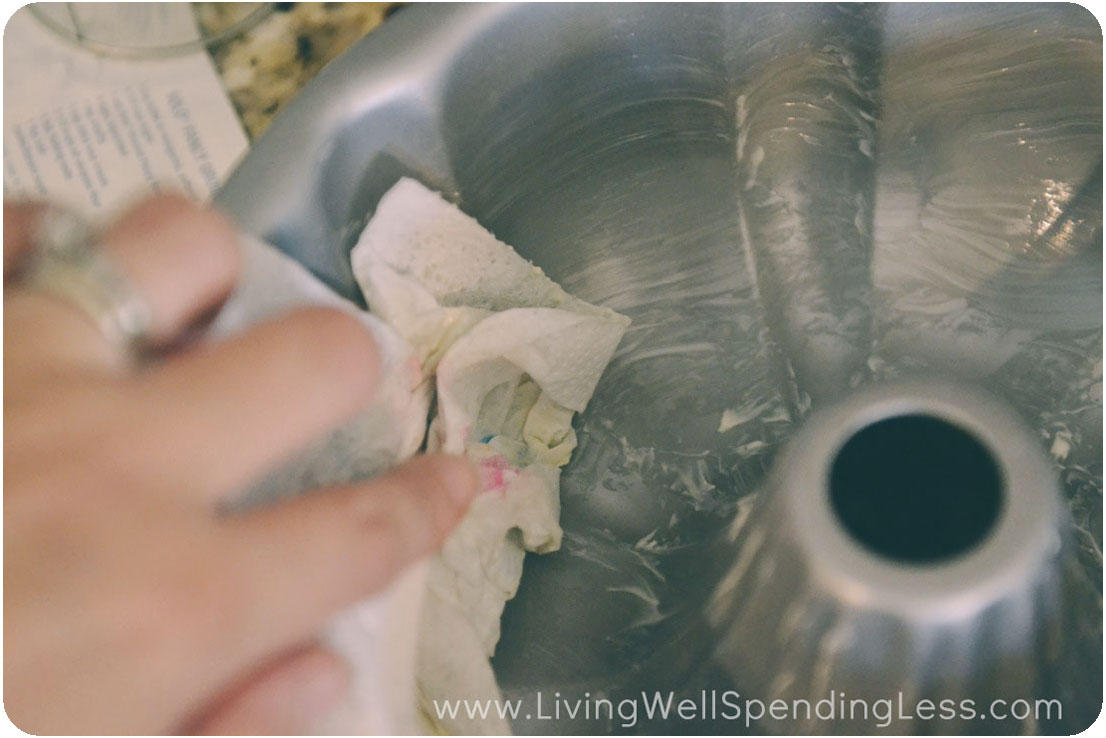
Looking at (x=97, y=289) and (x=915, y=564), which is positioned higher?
(x=97, y=289)

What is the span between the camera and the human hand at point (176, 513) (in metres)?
0.17

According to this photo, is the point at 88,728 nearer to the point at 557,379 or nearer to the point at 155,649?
the point at 155,649

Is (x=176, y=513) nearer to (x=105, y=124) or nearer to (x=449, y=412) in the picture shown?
(x=449, y=412)

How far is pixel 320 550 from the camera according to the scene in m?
0.19

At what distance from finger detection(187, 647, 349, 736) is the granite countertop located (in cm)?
20

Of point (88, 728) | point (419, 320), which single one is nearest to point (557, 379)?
point (419, 320)

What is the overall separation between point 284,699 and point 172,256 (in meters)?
0.09

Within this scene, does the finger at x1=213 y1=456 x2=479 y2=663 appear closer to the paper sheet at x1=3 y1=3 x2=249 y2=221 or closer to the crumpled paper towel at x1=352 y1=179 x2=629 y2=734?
the crumpled paper towel at x1=352 y1=179 x2=629 y2=734

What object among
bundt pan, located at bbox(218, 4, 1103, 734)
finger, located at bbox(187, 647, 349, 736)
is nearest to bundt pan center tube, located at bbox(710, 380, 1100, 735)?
bundt pan, located at bbox(218, 4, 1103, 734)

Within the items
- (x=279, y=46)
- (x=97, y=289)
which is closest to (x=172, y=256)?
(x=97, y=289)

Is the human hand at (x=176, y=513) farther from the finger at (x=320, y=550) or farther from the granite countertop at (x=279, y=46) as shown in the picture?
the granite countertop at (x=279, y=46)

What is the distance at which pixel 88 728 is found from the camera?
0.18m

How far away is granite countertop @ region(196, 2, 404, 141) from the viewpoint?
0.34m

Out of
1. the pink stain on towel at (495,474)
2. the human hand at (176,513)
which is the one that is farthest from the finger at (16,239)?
the pink stain on towel at (495,474)
